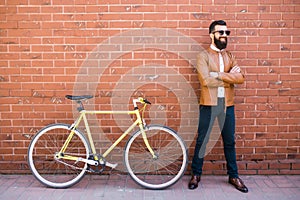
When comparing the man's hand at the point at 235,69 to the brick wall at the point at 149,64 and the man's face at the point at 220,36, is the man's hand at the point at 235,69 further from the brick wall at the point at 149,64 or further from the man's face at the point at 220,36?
the brick wall at the point at 149,64

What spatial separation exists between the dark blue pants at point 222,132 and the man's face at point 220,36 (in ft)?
2.13

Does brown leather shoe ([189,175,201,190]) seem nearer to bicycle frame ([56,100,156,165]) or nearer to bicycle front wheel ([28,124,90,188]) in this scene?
bicycle frame ([56,100,156,165])

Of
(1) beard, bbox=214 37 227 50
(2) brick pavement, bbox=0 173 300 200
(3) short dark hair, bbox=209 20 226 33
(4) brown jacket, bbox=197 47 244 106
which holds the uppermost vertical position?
(3) short dark hair, bbox=209 20 226 33

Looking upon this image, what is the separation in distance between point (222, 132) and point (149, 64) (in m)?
1.28

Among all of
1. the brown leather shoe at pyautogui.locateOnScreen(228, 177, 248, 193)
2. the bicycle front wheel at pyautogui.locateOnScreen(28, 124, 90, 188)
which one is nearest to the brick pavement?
the brown leather shoe at pyautogui.locateOnScreen(228, 177, 248, 193)

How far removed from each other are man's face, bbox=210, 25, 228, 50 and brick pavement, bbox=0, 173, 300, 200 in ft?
5.74

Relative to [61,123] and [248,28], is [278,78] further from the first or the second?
[61,123]

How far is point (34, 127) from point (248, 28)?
309cm

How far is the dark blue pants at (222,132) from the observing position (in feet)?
15.5

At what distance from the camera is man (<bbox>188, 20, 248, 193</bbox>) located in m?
4.57

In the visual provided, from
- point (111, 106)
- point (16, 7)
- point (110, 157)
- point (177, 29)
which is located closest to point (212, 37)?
point (177, 29)

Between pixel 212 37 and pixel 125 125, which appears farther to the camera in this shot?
pixel 125 125

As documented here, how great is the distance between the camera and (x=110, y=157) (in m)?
5.20

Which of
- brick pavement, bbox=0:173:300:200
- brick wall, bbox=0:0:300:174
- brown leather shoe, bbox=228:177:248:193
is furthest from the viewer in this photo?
brick wall, bbox=0:0:300:174
